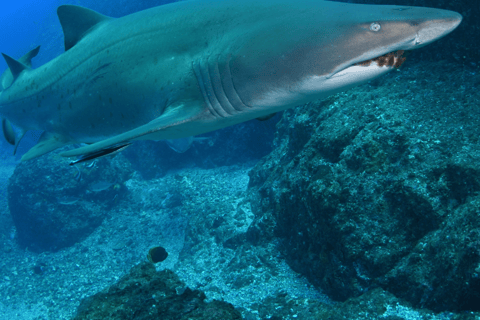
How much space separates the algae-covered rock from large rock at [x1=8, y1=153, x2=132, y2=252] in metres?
8.08

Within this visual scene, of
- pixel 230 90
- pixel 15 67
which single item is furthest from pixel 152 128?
pixel 15 67

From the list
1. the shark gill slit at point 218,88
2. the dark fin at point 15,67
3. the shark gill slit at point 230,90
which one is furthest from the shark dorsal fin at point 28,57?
the shark gill slit at point 230,90

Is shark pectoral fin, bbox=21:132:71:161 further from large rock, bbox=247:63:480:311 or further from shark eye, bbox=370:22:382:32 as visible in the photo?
shark eye, bbox=370:22:382:32

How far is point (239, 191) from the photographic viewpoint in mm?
7734

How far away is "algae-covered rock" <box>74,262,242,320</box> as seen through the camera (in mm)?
1904

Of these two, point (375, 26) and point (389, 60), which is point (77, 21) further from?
point (389, 60)

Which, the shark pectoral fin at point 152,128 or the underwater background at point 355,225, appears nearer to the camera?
the shark pectoral fin at point 152,128

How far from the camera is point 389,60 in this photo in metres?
1.57

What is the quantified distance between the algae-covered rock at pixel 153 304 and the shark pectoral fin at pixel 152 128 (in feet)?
3.75

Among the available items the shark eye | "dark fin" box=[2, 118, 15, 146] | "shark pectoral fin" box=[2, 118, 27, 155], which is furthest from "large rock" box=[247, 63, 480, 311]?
"dark fin" box=[2, 118, 15, 146]

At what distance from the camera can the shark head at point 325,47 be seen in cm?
147

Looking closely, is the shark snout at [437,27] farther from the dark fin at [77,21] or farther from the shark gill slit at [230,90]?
the dark fin at [77,21]

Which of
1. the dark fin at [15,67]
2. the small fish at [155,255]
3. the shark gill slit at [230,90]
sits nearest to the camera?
the shark gill slit at [230,90]

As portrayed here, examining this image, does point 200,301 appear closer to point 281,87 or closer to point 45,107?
point 281,87
